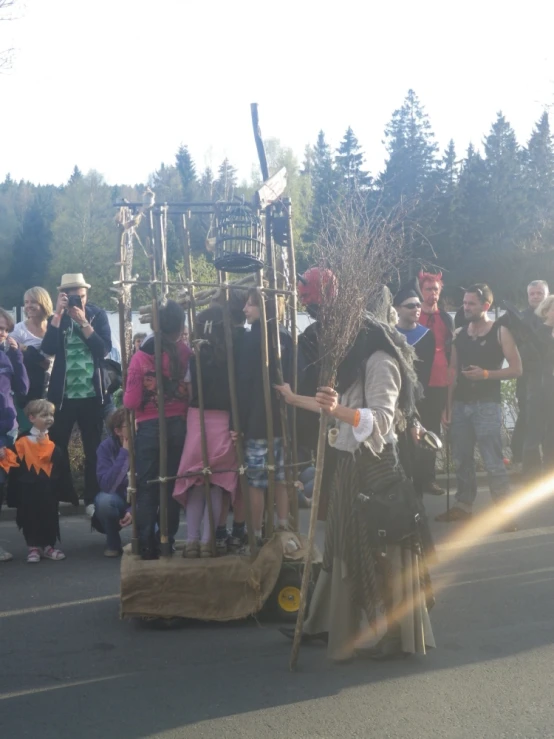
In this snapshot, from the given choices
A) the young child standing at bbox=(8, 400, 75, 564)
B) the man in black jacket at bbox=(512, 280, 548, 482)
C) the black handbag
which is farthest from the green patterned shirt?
the man in black jacket at bbox=(512, 280, 548, 482)

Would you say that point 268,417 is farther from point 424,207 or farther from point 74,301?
point 424,207

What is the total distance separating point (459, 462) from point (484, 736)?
4654mm

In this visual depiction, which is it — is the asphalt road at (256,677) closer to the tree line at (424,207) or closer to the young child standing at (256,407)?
the young child standing at (256,407)

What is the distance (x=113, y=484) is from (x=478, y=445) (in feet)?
11.0

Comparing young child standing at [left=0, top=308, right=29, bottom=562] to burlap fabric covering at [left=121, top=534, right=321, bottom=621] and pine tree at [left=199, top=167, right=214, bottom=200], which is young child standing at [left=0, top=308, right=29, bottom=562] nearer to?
pine tree at [left=199, top=167, right=214, bottom=200]

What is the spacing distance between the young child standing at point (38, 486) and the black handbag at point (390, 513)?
3370mm

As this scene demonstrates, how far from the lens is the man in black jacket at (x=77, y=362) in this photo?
8266mm

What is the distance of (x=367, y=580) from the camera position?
4520 millimetres

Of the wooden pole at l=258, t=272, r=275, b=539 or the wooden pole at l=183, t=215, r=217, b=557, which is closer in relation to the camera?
the wooden pole at l=258, t=272, r=275, b=539

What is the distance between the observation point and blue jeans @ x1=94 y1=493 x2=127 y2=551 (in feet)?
22.9

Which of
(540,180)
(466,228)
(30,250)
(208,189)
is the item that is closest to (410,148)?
(540,180)

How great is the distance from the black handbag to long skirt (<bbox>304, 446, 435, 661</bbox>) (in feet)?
0.14

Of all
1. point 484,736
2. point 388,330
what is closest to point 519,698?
point 484,736

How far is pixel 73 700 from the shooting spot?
167 inches
